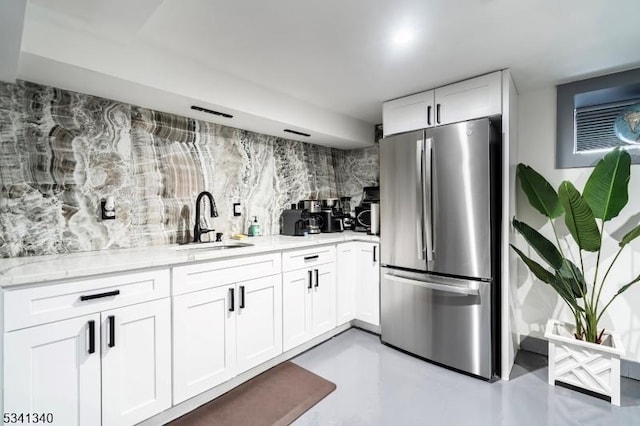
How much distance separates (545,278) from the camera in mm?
2150

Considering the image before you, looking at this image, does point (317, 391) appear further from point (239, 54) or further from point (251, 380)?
point (239, 54)

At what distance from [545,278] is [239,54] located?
267 centimetres

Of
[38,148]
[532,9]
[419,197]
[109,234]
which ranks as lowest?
[109,234]

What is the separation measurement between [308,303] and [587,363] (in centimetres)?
202

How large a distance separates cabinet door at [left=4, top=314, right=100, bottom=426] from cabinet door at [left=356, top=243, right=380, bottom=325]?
85.6 inches

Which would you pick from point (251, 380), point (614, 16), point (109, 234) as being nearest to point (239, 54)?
point (109, 234)

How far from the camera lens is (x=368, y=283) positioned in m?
2.96

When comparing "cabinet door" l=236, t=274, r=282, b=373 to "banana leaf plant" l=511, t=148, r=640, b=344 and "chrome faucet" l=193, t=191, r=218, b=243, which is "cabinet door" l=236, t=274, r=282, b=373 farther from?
"banana leaf plant" l=511, t=148, r=640, b=344

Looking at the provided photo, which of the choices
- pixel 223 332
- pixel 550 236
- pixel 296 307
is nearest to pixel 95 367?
pixel 223 332

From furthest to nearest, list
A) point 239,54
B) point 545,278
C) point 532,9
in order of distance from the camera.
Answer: point 545,278 < point 239,54 < point 532,9

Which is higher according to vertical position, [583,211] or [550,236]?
[583,211]

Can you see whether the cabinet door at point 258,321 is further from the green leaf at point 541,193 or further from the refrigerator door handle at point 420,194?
the green leaf at point 541,193

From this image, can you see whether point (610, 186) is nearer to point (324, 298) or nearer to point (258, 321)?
point (324, 298)

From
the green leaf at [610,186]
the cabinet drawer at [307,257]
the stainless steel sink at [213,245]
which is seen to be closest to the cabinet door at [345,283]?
the cabinet drawer at [307,257]
